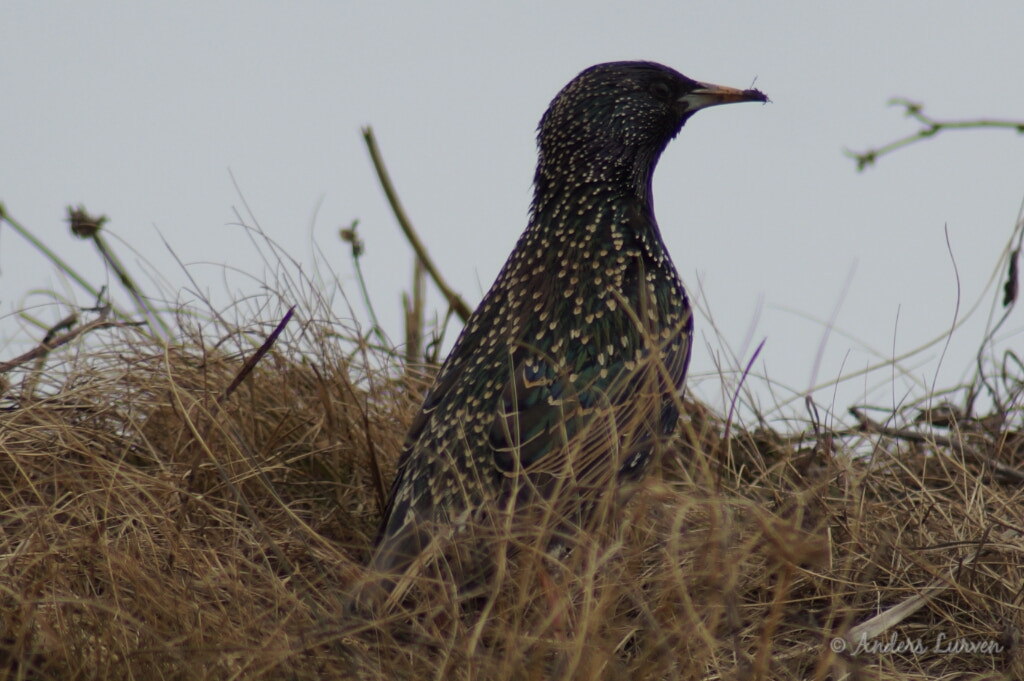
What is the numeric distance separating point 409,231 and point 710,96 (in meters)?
1.60

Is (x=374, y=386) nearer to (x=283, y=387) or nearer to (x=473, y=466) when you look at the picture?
(x=283, y=387)

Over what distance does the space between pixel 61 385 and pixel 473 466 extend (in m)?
1.94

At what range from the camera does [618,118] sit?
4445mm

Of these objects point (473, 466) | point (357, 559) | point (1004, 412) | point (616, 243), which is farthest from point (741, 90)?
point (357, 559)

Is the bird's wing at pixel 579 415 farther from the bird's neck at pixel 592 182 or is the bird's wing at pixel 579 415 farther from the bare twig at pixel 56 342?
the bare twig at pixel 56 342

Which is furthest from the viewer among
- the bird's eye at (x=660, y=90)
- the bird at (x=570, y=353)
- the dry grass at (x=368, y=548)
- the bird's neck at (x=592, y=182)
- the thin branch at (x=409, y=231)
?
the thin branch at (x=409, y=231)

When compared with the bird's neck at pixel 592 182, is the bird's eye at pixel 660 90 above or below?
above

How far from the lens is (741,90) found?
467 cm

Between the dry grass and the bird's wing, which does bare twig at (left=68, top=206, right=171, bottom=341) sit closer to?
the dry grass

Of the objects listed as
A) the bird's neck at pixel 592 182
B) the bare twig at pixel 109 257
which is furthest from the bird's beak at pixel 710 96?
the bare twig at pixel 109 257

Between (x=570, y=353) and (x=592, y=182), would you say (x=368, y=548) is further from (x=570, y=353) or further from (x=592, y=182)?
(x=592, y=182)

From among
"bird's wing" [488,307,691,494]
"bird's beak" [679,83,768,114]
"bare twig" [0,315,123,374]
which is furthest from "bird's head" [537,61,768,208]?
"bare twig" [0,315,123,374]

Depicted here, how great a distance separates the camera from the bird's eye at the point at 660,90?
14.9 feet

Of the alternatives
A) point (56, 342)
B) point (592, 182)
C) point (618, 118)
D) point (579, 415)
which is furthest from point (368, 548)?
point (56, 342)
